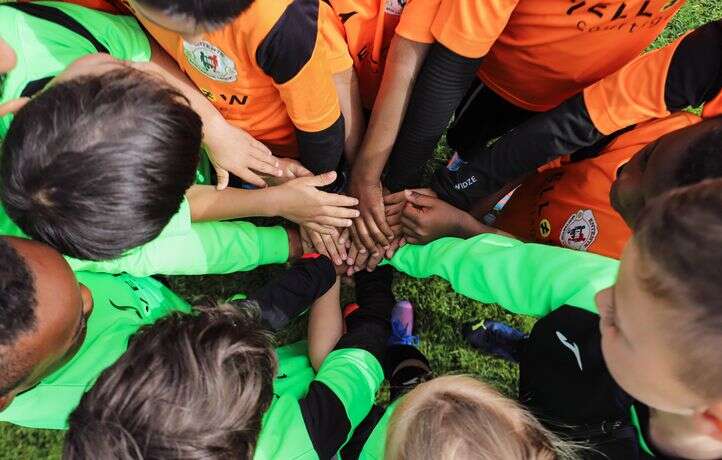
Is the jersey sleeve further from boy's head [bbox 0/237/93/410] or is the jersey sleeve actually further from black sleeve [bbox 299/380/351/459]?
boy's head [bbox 0/237/93/410]

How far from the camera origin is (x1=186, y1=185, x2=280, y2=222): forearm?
1702 millimetres

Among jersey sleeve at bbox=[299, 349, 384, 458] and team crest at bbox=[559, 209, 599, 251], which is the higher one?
team crest at bbox=[559, 209, 599, 251]

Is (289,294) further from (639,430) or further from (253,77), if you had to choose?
(639,430)

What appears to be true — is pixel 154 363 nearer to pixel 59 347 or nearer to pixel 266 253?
pixel 59 347

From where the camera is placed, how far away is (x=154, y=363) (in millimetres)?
1039

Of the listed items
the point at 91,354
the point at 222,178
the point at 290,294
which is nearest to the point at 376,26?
the point at 222,178

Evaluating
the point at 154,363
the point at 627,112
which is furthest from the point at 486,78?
the point at 154,363

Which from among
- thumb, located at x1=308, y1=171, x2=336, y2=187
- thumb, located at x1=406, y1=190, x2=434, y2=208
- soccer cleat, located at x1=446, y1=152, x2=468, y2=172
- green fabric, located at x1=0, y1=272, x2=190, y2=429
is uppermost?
thumb, located at x1=308, y1=171, x2=336, y2=187

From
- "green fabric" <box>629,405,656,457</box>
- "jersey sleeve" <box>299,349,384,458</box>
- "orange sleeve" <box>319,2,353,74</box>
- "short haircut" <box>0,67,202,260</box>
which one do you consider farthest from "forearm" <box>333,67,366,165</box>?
"green fabric" <box>629,405,656,457</box>

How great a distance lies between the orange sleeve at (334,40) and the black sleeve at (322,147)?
0.16 metres

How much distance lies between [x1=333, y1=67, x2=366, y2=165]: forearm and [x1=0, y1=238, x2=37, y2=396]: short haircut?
3.25 feet

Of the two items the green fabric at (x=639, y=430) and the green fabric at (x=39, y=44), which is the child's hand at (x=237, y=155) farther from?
the green fabric at (x=639, y=430)

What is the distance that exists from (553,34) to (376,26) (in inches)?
19.9

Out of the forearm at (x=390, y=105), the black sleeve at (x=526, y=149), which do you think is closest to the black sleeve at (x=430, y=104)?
the forearm at (x=390, y=105)
